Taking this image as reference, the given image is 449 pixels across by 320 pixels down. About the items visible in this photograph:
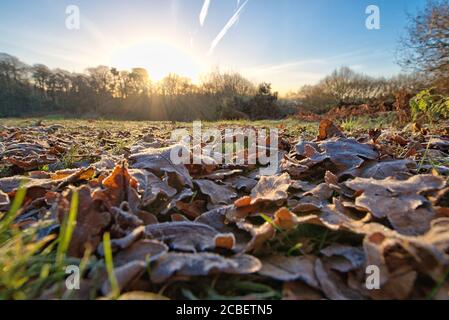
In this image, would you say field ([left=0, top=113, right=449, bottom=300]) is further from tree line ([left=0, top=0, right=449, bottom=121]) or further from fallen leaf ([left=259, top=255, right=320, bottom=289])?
tree line ([left=0, top=0, right=449, bottom=121])

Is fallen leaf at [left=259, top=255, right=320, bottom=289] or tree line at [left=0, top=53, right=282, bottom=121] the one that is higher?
tree line at [left=0, top=53, right=282, bottom=121]

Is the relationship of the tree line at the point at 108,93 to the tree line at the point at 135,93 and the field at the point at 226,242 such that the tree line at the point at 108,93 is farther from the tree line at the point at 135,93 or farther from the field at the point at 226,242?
the field at the point at 226,242

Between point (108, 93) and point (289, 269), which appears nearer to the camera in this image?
point (289, 269)

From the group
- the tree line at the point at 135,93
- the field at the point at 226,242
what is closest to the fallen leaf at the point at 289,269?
the field at the point at 226,242

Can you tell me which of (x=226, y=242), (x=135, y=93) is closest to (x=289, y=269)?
(x=226, y=242)

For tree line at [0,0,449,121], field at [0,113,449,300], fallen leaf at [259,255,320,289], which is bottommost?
fallen leaf at [259,255,320,289]

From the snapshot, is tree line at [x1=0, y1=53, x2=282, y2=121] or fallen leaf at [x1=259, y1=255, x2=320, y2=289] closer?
fallen leaf at [x1=259, y1=255, x2=320, y2=289]

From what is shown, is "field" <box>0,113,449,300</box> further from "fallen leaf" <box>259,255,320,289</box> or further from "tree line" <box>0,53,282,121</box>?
"tree line" <box>0,53,282,121</box>

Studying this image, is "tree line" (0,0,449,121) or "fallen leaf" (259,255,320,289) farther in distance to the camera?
"tree line" (0,0,449,121)

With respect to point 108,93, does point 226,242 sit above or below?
below

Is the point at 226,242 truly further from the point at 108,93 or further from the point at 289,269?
the point at 108,93

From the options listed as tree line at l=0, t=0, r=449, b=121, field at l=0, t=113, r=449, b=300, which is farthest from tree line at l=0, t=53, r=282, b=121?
field at l=0, t=113, r=449, b=300

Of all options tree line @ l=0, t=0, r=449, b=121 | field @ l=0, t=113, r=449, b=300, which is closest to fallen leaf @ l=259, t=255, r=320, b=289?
field @ l=0, t=113, r=449, b=300

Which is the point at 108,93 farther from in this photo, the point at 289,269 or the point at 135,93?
the point at 289,269
